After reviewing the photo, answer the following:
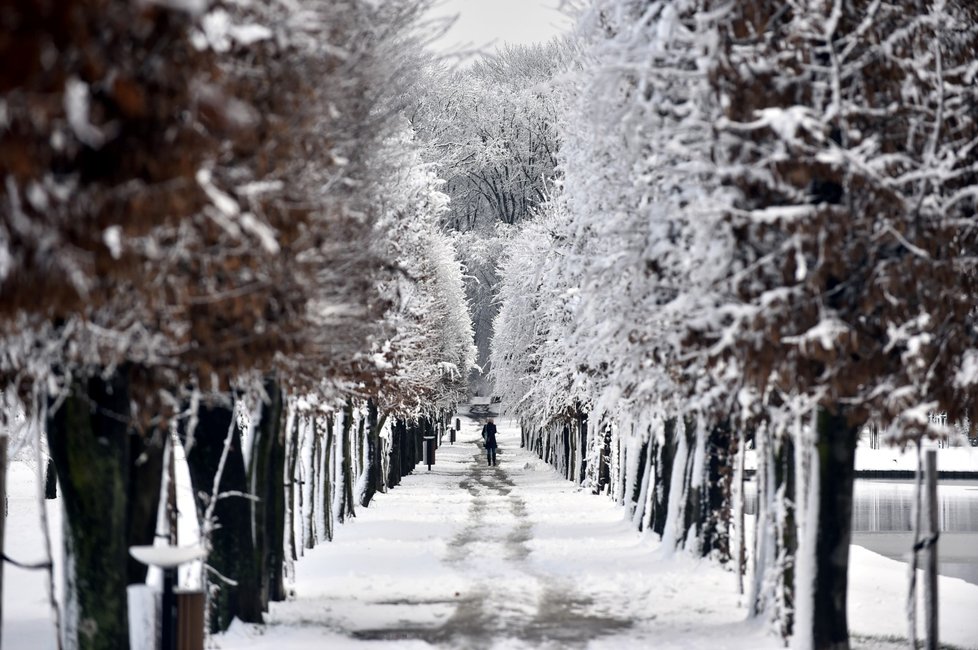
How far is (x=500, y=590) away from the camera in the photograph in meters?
19.4

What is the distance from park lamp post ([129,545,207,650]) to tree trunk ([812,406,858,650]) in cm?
565

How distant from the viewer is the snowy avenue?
6727mm

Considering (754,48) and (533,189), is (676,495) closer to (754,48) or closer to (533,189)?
(754,48)

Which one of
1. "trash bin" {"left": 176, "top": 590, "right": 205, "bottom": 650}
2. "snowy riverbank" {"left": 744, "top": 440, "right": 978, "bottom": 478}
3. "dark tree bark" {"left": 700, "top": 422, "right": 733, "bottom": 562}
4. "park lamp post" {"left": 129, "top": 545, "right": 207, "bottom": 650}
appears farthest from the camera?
"snowy riverbank" {"left": 744, "top": 440, "right": 978, "bottom": 478}

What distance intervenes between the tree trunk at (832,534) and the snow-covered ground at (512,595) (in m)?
1.97

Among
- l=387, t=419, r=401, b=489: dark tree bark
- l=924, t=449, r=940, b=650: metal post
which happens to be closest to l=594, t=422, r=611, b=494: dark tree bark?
l=387, t=419, r=401, b=489: dark tree bark

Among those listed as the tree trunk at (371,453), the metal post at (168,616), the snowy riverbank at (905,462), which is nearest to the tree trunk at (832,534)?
the metal post at (168,616)

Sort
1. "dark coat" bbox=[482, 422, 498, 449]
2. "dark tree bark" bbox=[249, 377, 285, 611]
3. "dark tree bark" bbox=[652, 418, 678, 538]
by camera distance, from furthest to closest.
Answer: "dark coat" bbox=[482, 422, 498, 449] → "dark tree bark" bbox=[652, 418, 678, 538] → "dark tree bark" bbox=[249, 377, 285, 611]

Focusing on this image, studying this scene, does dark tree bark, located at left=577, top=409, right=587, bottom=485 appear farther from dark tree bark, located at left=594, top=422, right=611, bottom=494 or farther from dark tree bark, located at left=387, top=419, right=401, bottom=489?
dark tree bark, located at left=387, top=419, right=401, bottom=489

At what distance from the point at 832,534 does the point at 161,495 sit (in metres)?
6.32

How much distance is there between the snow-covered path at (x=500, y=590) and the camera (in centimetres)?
1545

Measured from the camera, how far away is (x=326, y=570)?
888 inches

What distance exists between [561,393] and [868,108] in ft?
86.3

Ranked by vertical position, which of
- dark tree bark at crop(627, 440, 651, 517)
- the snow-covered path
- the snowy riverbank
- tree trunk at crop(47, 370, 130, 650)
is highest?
tree trunk at crop(47, 370, 130, 650)
